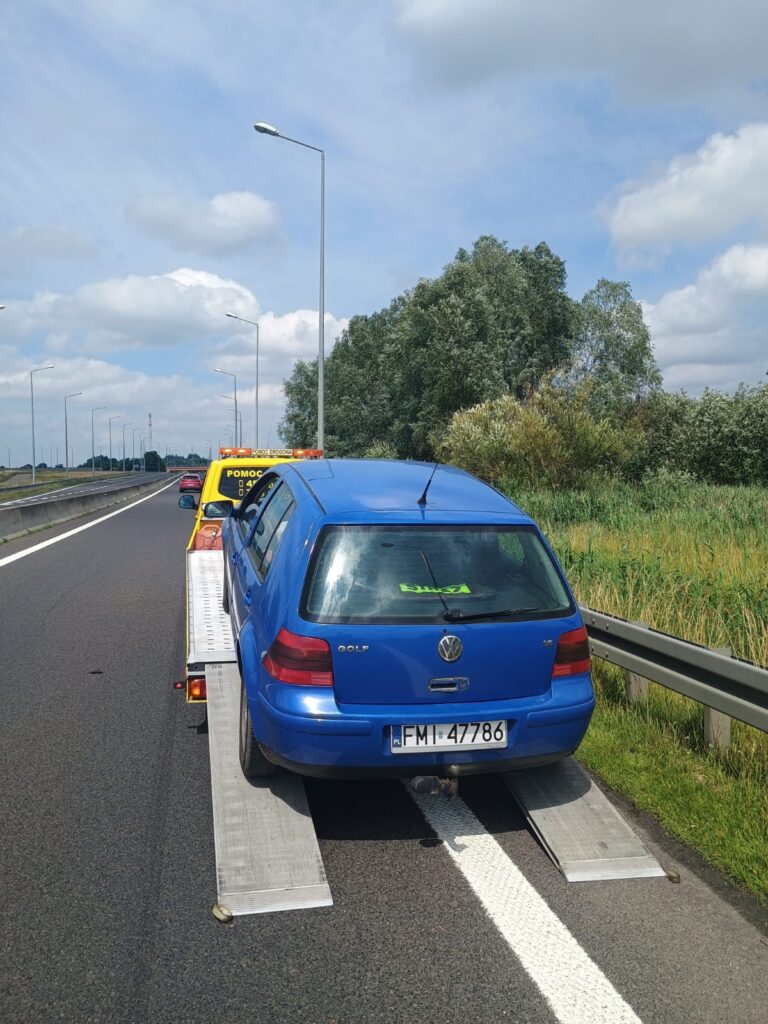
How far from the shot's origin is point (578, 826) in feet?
13.3

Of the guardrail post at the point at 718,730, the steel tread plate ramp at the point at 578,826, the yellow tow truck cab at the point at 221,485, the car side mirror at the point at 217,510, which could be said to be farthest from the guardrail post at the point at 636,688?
the yellow tow truck cab at the point at 221,485

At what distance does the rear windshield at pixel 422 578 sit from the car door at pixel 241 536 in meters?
1.01

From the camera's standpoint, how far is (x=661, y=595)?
24.3ft

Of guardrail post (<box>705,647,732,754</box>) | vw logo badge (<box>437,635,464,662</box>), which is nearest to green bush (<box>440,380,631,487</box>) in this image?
guardrail post (<box>705,647,732,754</box>)

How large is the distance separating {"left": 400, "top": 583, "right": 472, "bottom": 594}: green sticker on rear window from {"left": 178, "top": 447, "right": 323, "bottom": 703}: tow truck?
167 centimetres

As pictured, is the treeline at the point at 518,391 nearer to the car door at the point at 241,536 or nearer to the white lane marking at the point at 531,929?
the car door at the point at 241,536

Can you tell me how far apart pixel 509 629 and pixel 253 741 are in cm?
137

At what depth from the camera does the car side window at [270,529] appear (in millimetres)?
4687

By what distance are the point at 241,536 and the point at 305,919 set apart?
10.8ft

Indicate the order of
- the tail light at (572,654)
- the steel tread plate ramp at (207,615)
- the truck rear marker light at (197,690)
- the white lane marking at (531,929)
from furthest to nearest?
the steel tread plate ramp at (207,615) < the truck rear marker light at (197,690) < the tail light at (572,654) < the white lane marking at (531,929)

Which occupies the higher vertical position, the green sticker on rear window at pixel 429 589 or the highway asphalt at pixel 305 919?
the green sticker on rear window at pixel 429 589

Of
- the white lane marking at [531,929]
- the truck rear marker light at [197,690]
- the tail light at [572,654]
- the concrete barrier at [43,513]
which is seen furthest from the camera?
the concrete barrier at [43,513]

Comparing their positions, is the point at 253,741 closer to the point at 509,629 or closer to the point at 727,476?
the point at 509,629

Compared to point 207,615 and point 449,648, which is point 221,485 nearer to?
point 207,615
